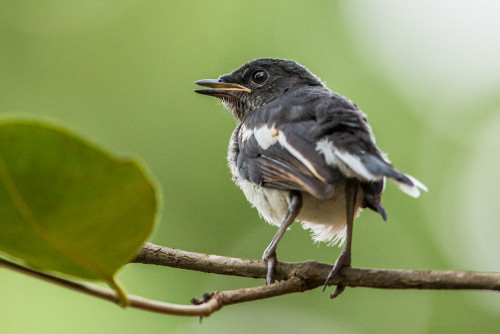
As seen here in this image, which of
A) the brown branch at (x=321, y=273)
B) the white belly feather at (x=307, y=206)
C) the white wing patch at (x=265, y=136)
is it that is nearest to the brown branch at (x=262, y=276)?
the brown branch at (x=321, y=273)

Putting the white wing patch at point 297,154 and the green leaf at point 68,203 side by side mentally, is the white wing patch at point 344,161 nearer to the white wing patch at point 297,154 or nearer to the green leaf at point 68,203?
the white wing patch at point 297,154

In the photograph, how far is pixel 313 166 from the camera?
10.6 ft

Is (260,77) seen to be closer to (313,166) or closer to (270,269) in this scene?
(313,166)

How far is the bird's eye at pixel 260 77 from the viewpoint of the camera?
16.7 ft

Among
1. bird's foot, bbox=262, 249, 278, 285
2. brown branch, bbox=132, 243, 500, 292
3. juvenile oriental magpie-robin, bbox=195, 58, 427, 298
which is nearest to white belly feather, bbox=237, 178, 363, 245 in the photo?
juvenile oriental magpie-robin, bbox=195, 58, 427, 298

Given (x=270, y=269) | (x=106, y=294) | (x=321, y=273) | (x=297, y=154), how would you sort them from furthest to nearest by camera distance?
1. (x=297, y=154)
2. (x=270, y=269)
3. (x=321, y=273)
4. (x=106, y=294)

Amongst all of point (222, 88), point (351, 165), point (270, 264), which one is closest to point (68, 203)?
point (270, 264)

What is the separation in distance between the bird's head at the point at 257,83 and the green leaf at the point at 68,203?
3.57m

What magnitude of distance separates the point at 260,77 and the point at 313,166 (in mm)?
2028

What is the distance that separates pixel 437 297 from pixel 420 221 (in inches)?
35.3

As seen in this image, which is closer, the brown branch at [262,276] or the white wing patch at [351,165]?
the brown branch at [262,276]

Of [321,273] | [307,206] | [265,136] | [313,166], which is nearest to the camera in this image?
[321,273]

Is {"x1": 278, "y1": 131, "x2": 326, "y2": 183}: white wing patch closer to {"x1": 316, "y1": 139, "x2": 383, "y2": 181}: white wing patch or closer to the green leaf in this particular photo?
{"x1": 316, "y1": 139, "x2": 383, "y2": 181}: white wing patch

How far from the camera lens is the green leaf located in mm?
1315
